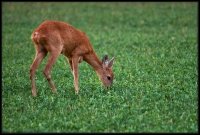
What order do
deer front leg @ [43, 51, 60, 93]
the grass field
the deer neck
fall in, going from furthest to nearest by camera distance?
the deer neck → deer front leg @ [43, 51, 60, 93] → the grass field

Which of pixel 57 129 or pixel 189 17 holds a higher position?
pixel 189 17

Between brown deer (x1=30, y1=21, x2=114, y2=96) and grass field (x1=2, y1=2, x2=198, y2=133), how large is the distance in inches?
13.1

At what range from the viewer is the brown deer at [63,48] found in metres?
11.1

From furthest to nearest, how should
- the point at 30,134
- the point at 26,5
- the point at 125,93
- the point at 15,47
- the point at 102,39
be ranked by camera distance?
the point at 26,5 → the point at 102,39 → the point at 15,47 → the point at 125,93 → the point at 30,134

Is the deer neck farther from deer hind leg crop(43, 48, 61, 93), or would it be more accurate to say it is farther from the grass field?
deer hind leg crop(43, 48, 61, 93)

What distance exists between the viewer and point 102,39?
19500 millimetres

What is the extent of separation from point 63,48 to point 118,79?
6.30 feet

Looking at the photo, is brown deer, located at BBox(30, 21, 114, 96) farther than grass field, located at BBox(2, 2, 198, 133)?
Yes

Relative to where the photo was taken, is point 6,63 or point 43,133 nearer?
point 43,133

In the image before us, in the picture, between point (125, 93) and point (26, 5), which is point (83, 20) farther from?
point (125, 93)

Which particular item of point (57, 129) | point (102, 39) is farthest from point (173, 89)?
point (102, 39)

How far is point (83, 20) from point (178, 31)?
16.1 feet

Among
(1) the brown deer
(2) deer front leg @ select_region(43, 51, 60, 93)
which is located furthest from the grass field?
→ (1) the brown deer

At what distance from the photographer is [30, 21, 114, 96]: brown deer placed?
11.1m
